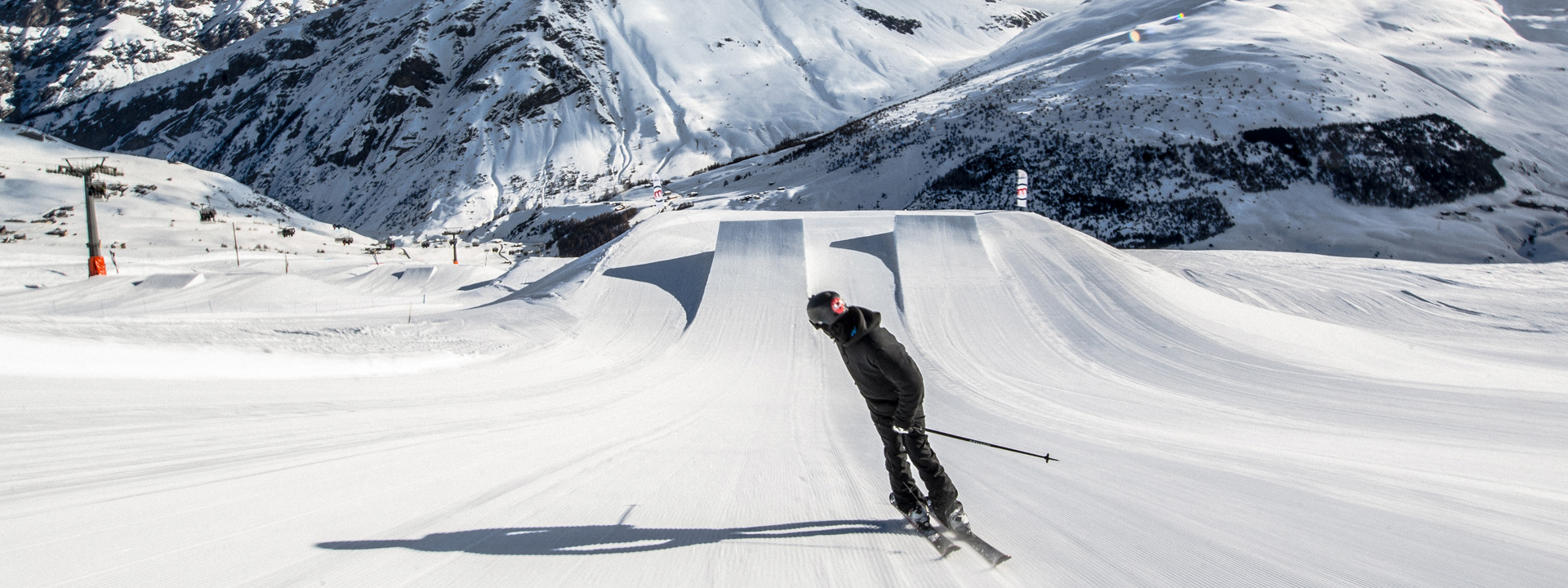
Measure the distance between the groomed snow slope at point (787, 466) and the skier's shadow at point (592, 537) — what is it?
0.8 inches

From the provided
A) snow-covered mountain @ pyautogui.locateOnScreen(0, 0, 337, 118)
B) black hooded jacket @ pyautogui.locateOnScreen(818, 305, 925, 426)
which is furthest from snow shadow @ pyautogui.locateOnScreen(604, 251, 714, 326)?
snow-covered mountain @ pyautogui.locateOnScreen(0, 0, 337, 118)

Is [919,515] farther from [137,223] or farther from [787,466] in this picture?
[137,223]

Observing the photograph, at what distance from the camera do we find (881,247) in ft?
50.3

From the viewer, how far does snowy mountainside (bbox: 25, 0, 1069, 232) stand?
75375mm

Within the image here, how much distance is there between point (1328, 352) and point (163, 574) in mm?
12464

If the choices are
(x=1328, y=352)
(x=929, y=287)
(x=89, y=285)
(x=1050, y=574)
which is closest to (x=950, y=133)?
(x=929, y=287)

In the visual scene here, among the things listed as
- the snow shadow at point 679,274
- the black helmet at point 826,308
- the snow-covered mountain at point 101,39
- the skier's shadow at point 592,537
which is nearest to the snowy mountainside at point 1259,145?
the snow shadow at point 679,274

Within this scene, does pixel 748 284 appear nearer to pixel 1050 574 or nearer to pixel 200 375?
pixel 200 375

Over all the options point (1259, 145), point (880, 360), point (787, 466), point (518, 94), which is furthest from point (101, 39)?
point (880, 360)

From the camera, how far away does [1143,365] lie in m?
9.63

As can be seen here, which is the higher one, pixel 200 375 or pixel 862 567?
pixel 200 375

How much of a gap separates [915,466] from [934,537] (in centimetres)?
43

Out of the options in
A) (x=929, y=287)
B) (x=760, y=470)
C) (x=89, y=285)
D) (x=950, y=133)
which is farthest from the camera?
(x=950, y=133)

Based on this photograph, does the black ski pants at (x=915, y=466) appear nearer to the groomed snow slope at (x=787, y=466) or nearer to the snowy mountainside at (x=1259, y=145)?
the groomed snow slope at (x=787, y=466)
